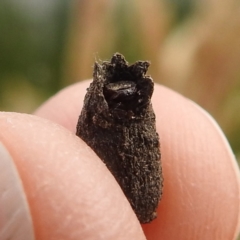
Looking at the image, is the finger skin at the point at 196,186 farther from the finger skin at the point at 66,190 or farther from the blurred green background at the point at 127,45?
the blurred green background at the point at 127,45

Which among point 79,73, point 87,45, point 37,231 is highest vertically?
point 87,45

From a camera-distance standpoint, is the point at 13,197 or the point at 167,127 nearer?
the point at 13,197

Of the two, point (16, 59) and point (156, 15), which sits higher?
point (156, 15)

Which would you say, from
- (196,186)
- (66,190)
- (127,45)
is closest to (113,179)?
(66,190)

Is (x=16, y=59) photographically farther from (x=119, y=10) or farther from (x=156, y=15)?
(x=156, y=15)

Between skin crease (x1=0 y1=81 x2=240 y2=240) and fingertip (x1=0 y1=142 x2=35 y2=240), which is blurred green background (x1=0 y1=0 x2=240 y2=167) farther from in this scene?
fingertip (x1=0 y1=142 x2=35 y2=240)

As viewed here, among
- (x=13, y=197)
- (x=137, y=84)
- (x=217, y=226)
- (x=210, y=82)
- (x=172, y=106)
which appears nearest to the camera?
(x=13, y=197)

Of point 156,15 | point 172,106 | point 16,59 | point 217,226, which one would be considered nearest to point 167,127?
point 172,106
